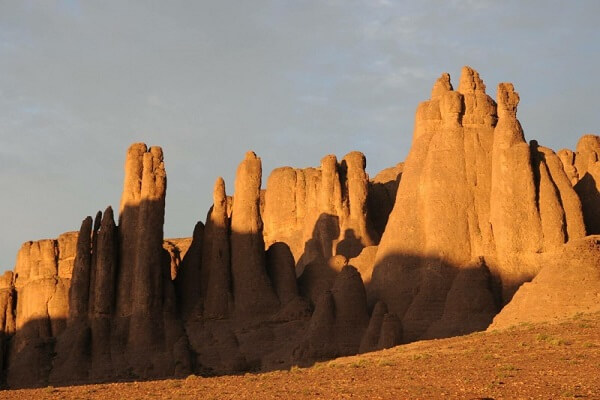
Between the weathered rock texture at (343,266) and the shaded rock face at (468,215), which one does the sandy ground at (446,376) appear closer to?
the weathered rock texture at (343,266)

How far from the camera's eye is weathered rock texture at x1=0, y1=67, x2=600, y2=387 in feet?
170

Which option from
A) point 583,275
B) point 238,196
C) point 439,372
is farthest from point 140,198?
point 439,372

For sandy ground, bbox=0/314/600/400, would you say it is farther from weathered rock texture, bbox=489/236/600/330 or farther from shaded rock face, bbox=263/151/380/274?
shaded rock face, bbox=263/151/380/274

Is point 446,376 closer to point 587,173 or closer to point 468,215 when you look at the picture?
point 468,215

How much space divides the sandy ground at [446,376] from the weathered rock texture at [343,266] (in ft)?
16.6

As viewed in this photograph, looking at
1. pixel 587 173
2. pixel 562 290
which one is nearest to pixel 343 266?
pixel 587 173

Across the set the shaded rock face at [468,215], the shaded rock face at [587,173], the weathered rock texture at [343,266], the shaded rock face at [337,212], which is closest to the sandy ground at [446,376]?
the weathered rock texture at [343,266]

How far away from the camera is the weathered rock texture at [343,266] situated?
170 ft

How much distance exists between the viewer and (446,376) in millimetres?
33688

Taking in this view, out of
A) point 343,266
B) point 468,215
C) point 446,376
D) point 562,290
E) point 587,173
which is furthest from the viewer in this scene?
point 343,266

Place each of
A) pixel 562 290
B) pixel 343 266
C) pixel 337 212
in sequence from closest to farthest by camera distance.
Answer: pixel 562 290 → pixel 343 266 → pixel 337 212

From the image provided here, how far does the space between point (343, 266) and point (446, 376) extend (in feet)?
84.2

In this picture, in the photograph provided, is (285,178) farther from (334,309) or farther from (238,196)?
(334,309)

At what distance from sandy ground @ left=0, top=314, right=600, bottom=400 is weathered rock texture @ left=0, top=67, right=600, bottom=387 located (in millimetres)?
5071
